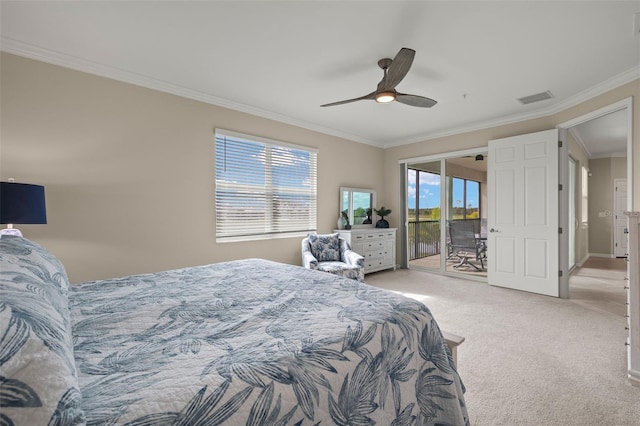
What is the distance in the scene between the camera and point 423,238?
617cm

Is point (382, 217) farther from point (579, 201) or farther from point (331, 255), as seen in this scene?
point (579, 201)

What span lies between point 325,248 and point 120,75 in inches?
126

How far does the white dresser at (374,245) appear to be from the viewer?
4.91 meters

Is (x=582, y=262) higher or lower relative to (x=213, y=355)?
lower

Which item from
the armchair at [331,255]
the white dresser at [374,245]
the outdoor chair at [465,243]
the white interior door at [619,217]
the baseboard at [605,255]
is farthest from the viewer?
the baseboard at [605,255]

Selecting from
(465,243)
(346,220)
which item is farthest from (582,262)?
(346,220)

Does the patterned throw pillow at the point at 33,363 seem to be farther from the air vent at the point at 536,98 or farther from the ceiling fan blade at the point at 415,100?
the air vent at the point at 536,98

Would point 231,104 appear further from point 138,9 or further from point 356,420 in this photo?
point 356,420

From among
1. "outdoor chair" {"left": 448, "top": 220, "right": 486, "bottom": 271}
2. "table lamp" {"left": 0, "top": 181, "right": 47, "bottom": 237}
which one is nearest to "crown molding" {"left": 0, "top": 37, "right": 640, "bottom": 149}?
"table lamp" {"left": 0, "top": 181, "right": 47, "bottom": 237}

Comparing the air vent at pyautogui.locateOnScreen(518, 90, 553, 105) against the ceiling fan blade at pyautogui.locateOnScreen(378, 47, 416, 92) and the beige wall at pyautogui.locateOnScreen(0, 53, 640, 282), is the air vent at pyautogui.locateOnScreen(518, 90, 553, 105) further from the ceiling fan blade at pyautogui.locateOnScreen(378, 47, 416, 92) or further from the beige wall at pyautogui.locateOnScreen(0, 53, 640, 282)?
the ceiling fan blade at pyautogui.locateOnScreen(378, 47, 416, 92)

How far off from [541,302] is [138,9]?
5.21 metres

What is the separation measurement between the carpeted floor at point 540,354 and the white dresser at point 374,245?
2.91ft

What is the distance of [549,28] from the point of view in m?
2.34

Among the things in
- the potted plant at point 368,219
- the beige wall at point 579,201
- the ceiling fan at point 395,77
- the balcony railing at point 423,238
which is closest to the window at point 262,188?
the potted plant at point 368,219
